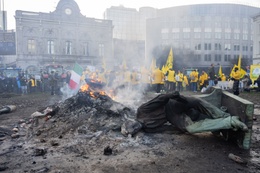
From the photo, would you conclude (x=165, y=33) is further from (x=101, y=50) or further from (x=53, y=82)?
(x=53, y=82)

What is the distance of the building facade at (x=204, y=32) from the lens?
5656 centimetres

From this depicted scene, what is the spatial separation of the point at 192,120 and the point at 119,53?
31.9 metres

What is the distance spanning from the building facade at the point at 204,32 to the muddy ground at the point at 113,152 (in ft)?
169

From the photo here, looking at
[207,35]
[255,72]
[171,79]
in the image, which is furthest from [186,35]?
[171,79]

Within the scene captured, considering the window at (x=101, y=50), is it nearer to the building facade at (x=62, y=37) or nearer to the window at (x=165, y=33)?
the building facade at (x=62, y=37)

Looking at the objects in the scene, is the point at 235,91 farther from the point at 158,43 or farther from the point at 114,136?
the point at 158,43

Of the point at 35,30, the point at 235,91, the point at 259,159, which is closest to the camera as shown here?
the point at 259,159

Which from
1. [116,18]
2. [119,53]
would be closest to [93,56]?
[119,53]

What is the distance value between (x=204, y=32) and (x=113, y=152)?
5843 centimetres

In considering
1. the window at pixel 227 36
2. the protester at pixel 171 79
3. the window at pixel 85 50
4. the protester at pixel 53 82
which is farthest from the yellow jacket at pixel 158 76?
the window at pixel 227 36

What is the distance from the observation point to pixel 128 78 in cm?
1648

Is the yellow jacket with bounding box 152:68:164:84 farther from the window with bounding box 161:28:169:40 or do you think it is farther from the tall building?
the window with bounding box 161:28:169:40

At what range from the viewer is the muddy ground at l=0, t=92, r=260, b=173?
3.83 metres

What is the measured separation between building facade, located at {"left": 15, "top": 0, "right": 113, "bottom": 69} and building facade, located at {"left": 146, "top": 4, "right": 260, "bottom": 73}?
69.9ft
